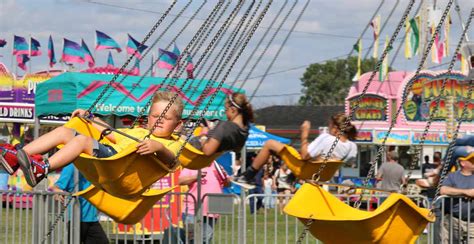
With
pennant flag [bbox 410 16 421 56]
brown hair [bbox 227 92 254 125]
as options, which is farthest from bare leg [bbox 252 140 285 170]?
pennant flag [bbox 410 16 421 56]

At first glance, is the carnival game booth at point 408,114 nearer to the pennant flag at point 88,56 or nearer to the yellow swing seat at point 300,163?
the pennant flag at point 88,56

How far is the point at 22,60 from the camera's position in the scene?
3225cm

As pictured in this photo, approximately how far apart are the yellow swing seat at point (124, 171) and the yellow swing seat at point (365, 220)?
3.62 ft

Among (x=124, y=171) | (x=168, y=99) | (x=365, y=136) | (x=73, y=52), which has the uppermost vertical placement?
(x=73, y=52)

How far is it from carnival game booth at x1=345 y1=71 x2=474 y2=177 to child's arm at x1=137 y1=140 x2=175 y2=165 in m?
20.2

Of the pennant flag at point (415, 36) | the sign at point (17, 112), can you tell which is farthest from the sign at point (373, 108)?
the sign at point (17, 112)

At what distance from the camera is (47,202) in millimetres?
8484

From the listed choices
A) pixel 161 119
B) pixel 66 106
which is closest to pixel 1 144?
pixel 161 119

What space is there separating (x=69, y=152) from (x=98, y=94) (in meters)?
7.13

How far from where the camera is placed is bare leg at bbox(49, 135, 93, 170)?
6738mm

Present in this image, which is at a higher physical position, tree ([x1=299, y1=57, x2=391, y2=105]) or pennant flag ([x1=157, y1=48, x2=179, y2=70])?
tree ([x1=299, y1=57, x2=391, y2=105])

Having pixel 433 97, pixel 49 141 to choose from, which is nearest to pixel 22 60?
pixel 433 97

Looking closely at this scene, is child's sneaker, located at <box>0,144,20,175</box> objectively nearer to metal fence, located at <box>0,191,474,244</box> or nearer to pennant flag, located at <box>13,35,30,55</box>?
metal fence, located at <box>0,191,474,244</box>

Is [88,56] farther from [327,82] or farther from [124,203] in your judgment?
[327,82]
